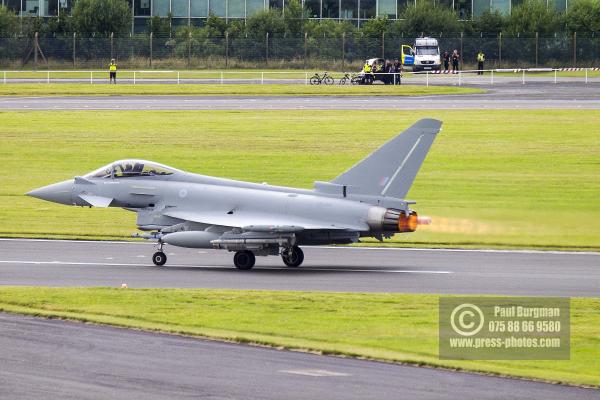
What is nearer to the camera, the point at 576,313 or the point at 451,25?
the point at 576,313

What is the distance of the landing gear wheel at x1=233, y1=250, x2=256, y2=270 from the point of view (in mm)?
34078

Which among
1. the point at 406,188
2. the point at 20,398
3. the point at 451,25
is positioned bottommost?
the point at 20,398

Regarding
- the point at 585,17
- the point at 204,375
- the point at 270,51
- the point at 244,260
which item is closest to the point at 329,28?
the point at 270,51

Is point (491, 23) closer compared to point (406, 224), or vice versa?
point (406, 224)

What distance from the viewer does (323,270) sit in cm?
3400

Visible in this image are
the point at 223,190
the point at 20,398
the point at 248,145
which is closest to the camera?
the point at 20,398

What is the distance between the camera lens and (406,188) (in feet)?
107

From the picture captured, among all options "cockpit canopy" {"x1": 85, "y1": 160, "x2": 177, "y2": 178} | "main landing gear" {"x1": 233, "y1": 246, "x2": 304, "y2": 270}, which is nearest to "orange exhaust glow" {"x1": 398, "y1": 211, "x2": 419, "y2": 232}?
"main landing gear" {"x1": 233, "y1": 246, "x2": 304, "y2": 270}

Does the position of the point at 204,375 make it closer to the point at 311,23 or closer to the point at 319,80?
the point at 319,80

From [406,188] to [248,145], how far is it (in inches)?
1266

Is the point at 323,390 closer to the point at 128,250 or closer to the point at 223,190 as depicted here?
the point at 223,190

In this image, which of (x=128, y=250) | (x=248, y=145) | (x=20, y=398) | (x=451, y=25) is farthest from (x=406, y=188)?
(x=451, y=25)

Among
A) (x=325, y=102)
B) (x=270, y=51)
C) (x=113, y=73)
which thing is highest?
(x=270, y=51)

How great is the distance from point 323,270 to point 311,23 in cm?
9060
